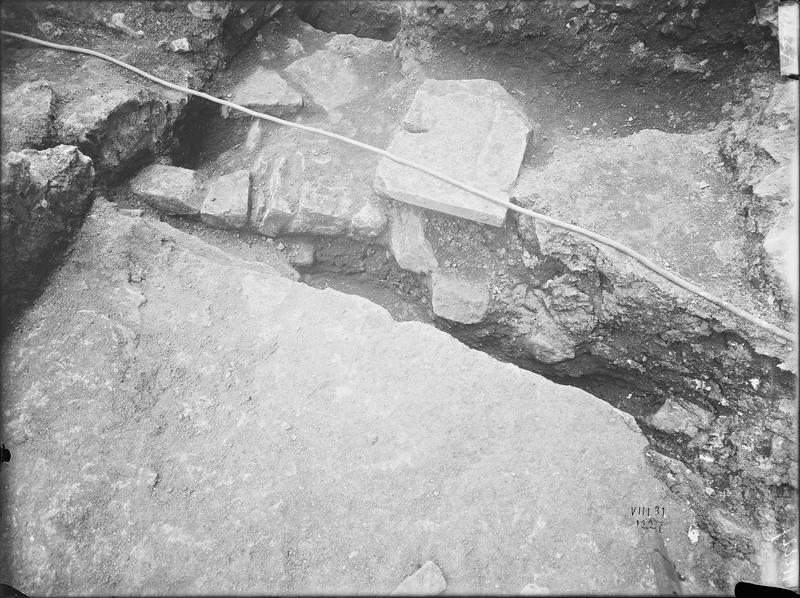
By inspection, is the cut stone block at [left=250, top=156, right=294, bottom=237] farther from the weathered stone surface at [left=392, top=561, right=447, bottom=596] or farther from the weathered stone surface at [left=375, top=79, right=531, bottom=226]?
the weathered stone surface at [left=392, top=561, right=447, bottom=596]

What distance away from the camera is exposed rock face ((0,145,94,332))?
2.01 m

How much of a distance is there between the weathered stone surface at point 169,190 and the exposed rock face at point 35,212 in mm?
Answer: 262

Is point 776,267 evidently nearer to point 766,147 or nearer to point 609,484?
point 766,147

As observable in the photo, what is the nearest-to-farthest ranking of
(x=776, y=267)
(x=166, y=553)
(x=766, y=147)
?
1. (x=166, y=553)
2. (x=776, y=267)
3. (x=766, y=147)

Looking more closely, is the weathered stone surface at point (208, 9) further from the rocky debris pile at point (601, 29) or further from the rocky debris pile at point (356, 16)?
the rocky debris pile at point (601, 29)

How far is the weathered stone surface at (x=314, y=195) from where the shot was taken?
252 cm

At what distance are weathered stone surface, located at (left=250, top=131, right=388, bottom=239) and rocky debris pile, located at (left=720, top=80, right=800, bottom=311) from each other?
1.51m

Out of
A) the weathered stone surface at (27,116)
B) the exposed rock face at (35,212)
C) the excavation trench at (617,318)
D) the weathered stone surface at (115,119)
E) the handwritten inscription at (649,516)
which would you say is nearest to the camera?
the handwritten inscription at (649,516)

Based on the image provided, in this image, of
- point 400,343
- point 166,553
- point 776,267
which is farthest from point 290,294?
point 776,267

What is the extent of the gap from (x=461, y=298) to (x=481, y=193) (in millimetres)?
489

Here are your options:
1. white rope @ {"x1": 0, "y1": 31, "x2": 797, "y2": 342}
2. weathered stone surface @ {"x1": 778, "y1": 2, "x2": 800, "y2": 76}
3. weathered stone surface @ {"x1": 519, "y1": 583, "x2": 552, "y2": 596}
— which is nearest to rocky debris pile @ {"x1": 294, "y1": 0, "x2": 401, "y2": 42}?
white rope @ {"x1": 0, "y1": 31, "x2": 797, "y2": 342}

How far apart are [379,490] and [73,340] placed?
1.30 meters

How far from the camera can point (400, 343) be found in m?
1.98

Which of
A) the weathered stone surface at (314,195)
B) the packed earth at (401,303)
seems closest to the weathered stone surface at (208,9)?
the packed earth at (401,303)
